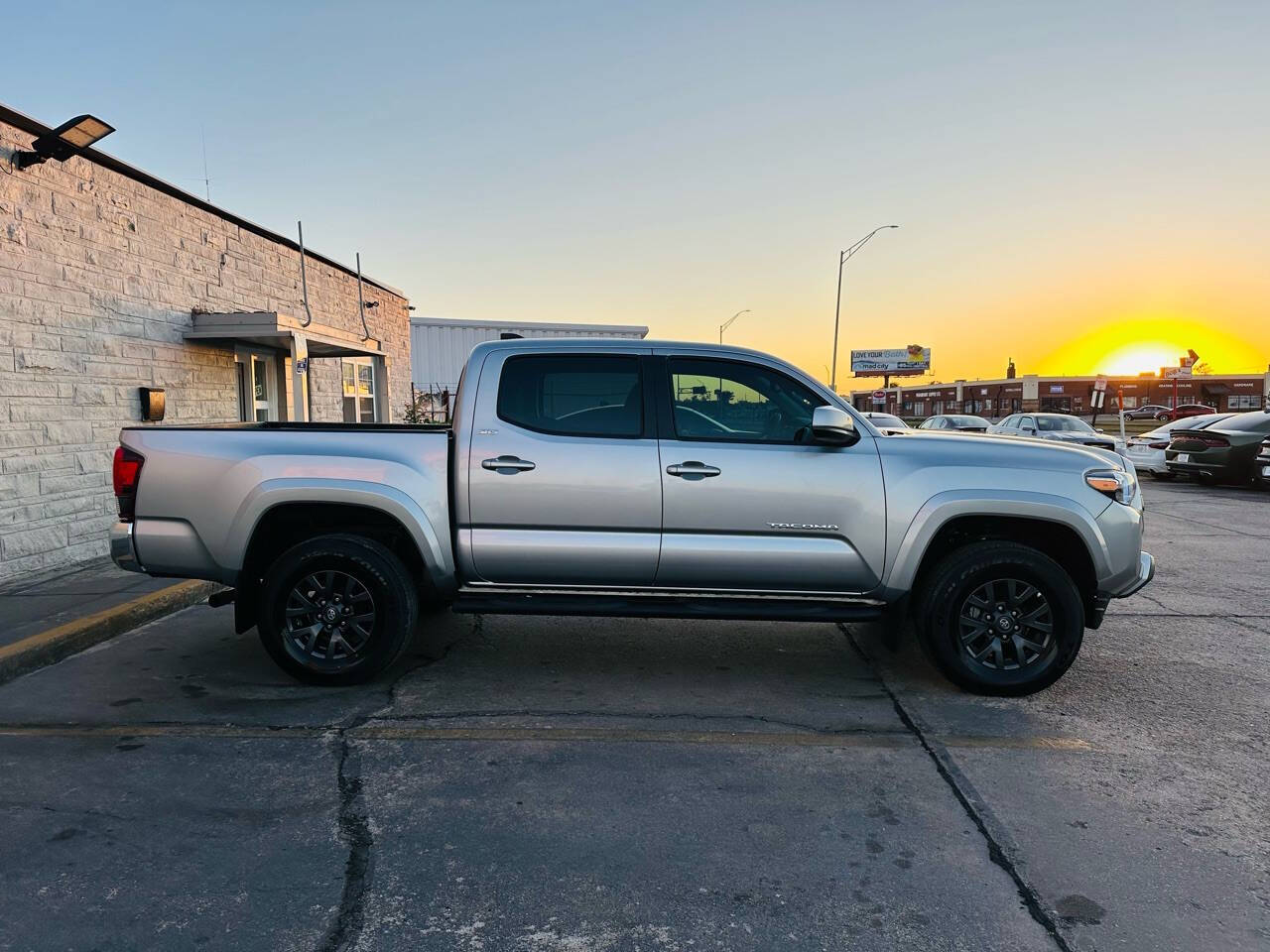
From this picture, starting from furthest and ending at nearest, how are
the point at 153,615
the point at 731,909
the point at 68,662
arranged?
the point at 153,615 → the point at 68,662 → the point at 731,909

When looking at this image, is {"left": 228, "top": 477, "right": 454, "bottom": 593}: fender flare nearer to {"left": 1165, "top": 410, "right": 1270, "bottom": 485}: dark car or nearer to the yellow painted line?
the yellow painted line

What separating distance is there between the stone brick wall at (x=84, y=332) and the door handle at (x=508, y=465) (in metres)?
5.40

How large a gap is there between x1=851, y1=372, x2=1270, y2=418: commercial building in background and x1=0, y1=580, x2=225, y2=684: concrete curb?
75.8m

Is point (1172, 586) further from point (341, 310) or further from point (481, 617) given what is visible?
point (341, 310)

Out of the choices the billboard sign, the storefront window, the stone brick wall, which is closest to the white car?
the storefront window

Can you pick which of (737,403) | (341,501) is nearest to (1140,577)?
(737,403)

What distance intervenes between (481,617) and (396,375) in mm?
13035

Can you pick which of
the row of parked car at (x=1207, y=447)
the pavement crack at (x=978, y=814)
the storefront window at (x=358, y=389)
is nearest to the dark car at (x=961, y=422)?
the row of parked car at (x=1207, y=447)

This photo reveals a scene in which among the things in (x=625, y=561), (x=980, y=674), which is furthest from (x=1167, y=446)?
(x=625, y=561)

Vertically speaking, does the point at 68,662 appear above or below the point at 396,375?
below

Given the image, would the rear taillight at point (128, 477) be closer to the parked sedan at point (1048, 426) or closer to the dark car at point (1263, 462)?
the dark car at point (1263, 462)

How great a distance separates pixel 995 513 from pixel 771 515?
1.28m

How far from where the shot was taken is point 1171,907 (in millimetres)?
2740

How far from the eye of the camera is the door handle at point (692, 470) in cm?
465
